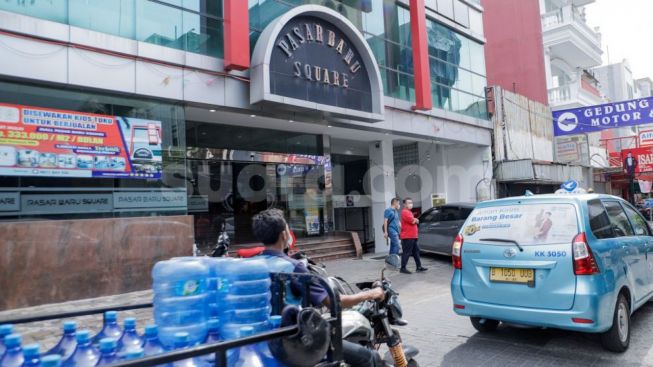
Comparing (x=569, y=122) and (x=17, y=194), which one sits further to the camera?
(x=569, y=122)

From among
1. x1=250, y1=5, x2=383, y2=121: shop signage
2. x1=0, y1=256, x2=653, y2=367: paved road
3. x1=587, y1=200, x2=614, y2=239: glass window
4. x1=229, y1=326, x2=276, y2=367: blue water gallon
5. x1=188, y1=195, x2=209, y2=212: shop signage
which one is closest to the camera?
x1=229, y1=326, x2=276, y2=367: blue water gallon

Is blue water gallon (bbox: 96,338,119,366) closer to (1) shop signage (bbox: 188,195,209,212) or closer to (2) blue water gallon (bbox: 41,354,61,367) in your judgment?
(2) blue water gallon (bbox: 41,354,61,367)

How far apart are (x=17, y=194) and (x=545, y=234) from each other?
7355 mm

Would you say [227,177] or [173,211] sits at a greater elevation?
[227,177]

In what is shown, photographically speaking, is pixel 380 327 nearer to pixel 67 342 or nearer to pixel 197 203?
pixel 67 342

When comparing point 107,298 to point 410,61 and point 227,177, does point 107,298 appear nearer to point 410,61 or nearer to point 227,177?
point 227,177

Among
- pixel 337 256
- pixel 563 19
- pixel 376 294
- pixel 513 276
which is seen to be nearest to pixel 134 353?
pixel 376 294

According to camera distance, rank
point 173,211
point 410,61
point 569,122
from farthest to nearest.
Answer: point 569,122 → point 410,61 → point 173,211

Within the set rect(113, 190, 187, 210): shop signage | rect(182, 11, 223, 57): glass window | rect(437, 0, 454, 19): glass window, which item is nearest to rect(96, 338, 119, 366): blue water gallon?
rect(113, 190, 187, 210): shop signage

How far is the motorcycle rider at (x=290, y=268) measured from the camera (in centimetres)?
245

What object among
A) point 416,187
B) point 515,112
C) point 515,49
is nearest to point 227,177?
point 416,187

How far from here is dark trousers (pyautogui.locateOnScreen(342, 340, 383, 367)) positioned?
257 cm

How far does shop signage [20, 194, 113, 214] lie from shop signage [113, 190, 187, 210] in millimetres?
186

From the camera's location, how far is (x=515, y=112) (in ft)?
57.7
